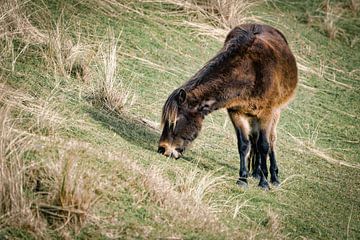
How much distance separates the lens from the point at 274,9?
1495 cm

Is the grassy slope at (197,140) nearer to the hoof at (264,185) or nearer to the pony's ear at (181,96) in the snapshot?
the hoof at (264,185)

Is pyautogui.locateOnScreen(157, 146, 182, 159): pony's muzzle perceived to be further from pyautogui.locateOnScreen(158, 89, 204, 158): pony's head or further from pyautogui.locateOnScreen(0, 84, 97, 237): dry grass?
pyautogui.locateOnScreen(0, 84, 97, 237): dry grass

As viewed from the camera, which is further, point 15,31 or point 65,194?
point 15,31

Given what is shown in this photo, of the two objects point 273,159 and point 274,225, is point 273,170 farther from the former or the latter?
point 274,225

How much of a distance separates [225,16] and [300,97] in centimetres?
228

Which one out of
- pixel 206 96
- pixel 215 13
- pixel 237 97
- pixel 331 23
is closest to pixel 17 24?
pixel 206 96

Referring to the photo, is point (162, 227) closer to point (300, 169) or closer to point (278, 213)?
point (278, 213)

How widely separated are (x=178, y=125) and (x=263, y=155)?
47.3 inches

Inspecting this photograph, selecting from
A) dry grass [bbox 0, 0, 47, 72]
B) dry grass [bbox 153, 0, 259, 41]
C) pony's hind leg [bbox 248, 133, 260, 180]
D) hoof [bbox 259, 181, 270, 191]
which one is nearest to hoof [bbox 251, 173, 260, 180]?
pony's hind leg [bbox 248, 133, 260, 180]

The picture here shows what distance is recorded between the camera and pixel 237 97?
7816mm

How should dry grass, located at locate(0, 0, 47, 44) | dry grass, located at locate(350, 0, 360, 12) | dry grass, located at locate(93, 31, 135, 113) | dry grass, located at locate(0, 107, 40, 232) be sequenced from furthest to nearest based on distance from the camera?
dry grass, located at locate(350, 0, 360, 12) → dry grass, located at locate(0, 0, 47, 44) → dry grass, located at locate(93, 31, 135, 113) → dry grass, located at locate(0, 107, 40, 232)

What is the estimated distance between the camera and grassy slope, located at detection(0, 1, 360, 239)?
19.8ft

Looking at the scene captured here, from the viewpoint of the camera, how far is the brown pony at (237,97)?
7750mm

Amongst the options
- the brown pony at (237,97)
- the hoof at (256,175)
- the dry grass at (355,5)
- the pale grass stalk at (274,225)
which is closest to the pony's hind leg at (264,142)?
the brown pony at (237,97)
